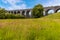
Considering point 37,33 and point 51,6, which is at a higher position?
point 37,33

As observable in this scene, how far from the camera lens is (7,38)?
1458 cm

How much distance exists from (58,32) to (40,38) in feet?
6.73

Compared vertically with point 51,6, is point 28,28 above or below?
above

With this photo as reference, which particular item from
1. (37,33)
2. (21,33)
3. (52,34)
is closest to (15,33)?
(21,33)

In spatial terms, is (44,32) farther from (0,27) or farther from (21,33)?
(0,27)

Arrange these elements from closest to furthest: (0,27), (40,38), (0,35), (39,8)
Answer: (40,38)
(0,35)
(0,27)
(39,8)

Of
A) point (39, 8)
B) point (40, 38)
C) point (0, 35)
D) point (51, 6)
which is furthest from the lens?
point (51, 6)

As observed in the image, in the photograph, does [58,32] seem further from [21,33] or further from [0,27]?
[0,27]

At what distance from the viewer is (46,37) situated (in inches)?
A: 565

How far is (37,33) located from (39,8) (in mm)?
90517

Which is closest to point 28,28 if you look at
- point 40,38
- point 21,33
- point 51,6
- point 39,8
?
point 21,33

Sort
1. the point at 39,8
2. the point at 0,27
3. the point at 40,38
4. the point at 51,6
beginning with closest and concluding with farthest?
the point at 40,38 < the point at 0,27 < the point at 39,8 < the point at 51,6

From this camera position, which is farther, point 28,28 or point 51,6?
point 51,6

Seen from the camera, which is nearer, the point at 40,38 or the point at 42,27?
the point at 40,38
